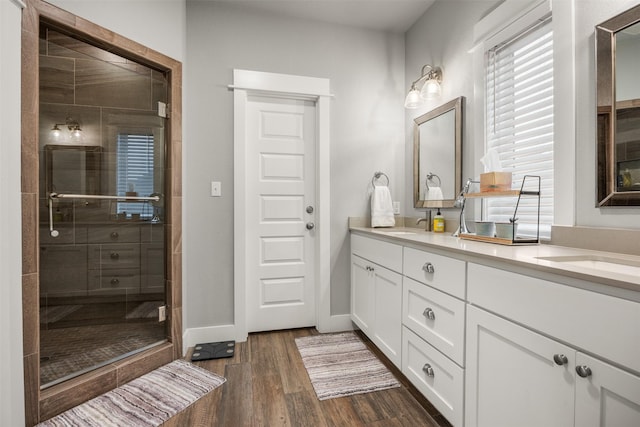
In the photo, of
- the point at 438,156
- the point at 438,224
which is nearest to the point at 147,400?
the point at 438,224

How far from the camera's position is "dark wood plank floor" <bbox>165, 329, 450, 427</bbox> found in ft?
4.94

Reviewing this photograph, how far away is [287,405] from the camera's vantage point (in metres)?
1.63

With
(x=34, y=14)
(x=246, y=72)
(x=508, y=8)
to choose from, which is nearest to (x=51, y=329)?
(x=34, y=14)

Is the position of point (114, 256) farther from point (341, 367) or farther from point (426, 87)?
point (426, 87)

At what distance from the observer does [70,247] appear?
5.75ft

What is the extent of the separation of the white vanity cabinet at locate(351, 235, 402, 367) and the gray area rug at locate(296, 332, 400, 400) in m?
0.13

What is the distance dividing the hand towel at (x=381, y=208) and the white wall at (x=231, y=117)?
15cm

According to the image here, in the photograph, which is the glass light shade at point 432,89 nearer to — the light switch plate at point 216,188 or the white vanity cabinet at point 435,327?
the white vanity cabinet at point 435,327

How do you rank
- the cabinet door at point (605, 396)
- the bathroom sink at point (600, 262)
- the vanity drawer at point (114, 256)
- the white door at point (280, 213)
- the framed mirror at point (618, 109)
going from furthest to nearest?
the white door at point (280, 213) → the vanity drawer at point (114, 256) → the framed mirror at point (618, 109) → the bathroom sink at point (600, 262) → the cabinet door at point (605, 396)

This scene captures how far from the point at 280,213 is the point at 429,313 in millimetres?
1467

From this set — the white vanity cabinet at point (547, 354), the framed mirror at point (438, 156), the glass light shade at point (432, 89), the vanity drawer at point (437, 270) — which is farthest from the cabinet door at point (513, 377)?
the glass light shade at point (432, 89)

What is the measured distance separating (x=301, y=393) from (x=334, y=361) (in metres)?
0.40

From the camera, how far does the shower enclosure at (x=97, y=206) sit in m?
1.62

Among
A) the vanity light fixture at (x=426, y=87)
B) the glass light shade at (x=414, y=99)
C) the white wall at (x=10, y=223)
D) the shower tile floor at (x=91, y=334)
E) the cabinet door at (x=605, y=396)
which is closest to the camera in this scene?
the cabinet door at (x=605, y=396)
